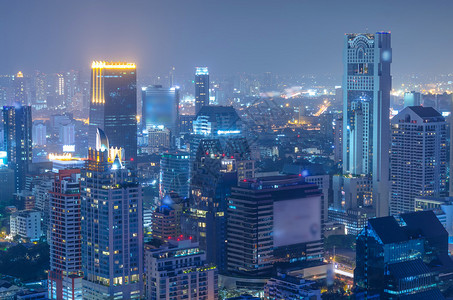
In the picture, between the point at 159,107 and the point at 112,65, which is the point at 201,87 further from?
the point at 112,65

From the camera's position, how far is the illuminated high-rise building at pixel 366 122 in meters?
28.1

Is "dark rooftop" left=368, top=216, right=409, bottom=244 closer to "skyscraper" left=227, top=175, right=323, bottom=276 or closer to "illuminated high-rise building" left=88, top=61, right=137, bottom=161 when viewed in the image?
"skyscraper" left=227, top=175, right=323, bottom=276

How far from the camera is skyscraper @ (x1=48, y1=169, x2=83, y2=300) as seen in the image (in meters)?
18.5

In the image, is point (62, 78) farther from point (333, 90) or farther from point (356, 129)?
point (356, 129)

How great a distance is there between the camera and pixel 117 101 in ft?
111

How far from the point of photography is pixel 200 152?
71.7ft

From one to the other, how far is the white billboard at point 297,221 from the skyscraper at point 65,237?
4.48m

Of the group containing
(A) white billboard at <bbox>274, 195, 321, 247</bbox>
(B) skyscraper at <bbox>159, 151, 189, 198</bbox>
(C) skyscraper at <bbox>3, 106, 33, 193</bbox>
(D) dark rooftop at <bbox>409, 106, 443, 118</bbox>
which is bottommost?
(A) white billboard at <bbox>274, 195, 321, 247</bbox>

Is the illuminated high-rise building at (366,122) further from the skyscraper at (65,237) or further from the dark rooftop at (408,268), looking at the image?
the skyscraper at (65,237)

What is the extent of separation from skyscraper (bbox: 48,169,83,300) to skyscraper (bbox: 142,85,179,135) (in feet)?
73.8

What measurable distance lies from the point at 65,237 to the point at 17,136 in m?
13.9

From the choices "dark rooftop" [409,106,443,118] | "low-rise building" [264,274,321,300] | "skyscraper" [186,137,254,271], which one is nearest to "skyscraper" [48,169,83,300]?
"skyscraper" [186,137,254,271]

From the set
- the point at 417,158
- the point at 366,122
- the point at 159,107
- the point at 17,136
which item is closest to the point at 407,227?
the point at 417,158

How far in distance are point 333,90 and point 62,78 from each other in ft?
A: 52.6
